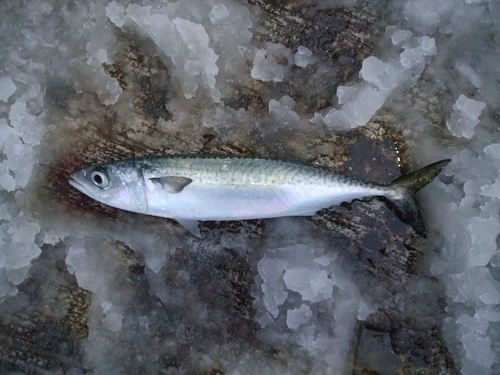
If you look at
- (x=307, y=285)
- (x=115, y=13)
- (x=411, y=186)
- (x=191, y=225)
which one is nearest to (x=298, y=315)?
(x=307, y=285)

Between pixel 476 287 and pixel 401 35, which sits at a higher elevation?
pixel 401 35

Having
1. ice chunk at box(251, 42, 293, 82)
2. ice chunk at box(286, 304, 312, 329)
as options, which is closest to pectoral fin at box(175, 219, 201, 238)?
ice chunk at box(286, 304, 312, 329)

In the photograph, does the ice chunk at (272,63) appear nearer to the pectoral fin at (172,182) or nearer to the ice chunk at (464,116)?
the pectoral fin at (172,182)

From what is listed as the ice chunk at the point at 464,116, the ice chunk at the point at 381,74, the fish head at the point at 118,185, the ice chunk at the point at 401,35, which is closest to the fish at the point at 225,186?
the fish head at the point at 118,185

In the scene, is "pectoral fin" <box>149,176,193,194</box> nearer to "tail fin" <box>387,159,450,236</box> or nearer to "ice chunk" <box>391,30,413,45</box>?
"tail fin" <box>387,159,450,236</box>

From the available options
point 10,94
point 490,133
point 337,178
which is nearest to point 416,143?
point 490,133

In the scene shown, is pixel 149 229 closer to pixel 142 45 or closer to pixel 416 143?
pixel 142 45

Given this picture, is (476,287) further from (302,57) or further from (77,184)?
(77,184)

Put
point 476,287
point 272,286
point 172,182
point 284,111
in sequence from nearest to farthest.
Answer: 1. point 172,182
2. point 476,287
3. point 272,286
4. point 284,111
